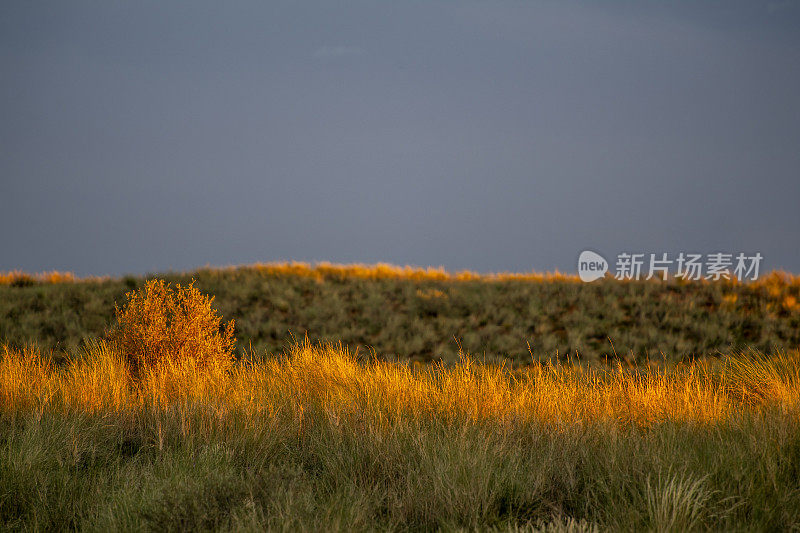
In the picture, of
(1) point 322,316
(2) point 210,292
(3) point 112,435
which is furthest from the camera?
(2) point 210,292

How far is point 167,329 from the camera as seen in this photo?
9.10 m

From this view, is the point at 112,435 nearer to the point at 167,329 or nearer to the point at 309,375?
the point at 309,375

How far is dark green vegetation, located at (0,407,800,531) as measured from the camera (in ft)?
13.1

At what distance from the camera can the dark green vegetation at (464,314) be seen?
601 inches

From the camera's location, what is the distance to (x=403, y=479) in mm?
4766

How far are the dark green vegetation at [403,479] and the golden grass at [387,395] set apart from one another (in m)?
0.35

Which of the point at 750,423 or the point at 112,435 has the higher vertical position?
the point at 750,423

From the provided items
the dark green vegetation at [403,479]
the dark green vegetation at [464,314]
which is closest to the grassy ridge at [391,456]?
the dark green vegetation at [403,479]

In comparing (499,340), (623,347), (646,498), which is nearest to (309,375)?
(646,498)

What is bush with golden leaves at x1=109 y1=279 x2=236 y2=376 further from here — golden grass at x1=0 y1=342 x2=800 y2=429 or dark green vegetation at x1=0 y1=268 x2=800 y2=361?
dark green vegetation at x1=0 y1=268 x2=800 y2=361

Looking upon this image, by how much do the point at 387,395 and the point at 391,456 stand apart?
177 centimetres

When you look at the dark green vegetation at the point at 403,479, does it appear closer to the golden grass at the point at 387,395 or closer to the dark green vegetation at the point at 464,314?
the golden grass at the point at 387,395

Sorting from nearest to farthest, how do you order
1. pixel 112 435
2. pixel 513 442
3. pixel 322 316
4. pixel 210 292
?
pixel 513 442 < pixel 112 435 < pixel 322 316 < pixel 210 292

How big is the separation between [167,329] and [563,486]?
6366mm
